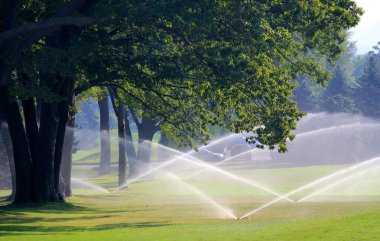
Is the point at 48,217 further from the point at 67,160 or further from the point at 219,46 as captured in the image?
the point at 67,160

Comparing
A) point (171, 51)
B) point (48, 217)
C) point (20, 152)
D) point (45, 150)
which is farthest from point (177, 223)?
point (20, 152)

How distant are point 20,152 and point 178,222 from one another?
30.8ft

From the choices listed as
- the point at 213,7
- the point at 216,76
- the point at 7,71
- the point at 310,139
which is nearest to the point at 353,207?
the point at 216,76

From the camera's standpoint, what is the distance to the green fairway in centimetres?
1764

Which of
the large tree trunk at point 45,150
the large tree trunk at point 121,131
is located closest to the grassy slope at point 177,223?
the large tree trunk at point 45,150

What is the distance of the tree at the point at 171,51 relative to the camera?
84.3 ft

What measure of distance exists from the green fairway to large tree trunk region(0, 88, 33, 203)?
1.26 meters

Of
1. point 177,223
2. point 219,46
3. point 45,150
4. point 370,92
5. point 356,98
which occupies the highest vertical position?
point 370,92

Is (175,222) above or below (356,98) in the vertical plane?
below

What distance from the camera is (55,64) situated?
27328 mm

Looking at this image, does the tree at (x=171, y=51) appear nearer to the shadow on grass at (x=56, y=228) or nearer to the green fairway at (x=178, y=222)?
the green fairway at (x=178, y=222)

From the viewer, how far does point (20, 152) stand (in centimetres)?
3344

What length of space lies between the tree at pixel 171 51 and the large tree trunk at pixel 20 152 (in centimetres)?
4

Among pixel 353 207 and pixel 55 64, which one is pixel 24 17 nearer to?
pixel 55 64
